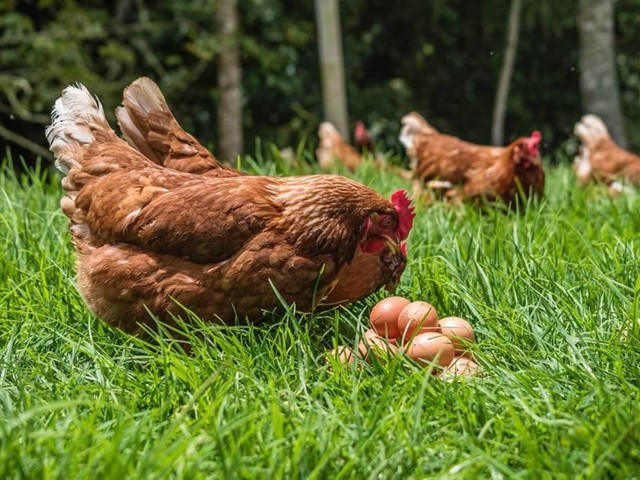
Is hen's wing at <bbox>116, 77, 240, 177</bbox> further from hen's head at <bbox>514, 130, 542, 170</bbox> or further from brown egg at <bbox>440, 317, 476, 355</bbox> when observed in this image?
hen's head at <bbox>514, 130, 542, 170</bbox>

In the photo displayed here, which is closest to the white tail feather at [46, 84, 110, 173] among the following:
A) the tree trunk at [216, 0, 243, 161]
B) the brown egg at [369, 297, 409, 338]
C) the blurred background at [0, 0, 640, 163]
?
the brown egg at [369, 297, 409, 338]

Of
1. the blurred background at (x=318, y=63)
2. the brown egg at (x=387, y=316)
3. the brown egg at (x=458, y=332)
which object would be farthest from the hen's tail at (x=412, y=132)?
the brown egg at (x=458, y=332)

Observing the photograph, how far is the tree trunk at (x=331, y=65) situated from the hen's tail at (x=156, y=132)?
444 centimetres

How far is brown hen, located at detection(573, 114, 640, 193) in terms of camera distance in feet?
18.6

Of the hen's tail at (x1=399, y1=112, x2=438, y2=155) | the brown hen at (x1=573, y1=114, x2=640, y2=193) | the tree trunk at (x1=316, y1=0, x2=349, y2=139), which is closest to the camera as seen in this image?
the hen's tail at (x1=399, y1=112, x2=438, y2=155)

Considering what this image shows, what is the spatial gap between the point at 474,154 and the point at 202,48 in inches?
146

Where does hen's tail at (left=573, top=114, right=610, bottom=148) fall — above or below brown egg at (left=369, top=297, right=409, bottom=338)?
below

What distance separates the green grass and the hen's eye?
0.26 m

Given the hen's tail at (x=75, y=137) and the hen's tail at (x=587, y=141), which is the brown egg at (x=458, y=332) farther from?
the hen's tail at (x=587, y=141)

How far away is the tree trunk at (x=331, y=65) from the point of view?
23.6ft

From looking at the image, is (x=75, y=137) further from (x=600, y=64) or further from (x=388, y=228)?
(x=600, y=64)

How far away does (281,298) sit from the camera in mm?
2242

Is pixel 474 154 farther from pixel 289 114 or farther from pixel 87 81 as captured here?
pixel 289 114

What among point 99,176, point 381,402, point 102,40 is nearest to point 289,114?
point 102,40
